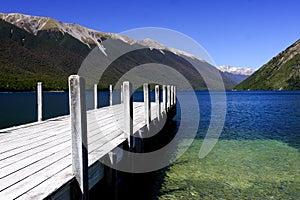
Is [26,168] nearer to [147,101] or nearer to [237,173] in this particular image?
[147,101]

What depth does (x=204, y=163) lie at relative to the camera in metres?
13.2

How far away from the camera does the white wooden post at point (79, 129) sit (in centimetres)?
461

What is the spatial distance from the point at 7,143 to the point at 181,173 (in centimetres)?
650

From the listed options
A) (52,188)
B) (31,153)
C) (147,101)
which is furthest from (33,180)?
(147,101)

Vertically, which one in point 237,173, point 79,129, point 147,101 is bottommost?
point 237,173

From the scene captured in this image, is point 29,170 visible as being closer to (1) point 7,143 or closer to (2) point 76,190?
(2) point 76,190

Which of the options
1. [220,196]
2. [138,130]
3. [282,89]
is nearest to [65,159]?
[138,130]

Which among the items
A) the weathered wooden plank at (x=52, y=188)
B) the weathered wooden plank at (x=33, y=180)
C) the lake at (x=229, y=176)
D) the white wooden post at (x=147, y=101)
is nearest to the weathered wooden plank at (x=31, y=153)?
the weathered wooden plank at (x=33, y=180)

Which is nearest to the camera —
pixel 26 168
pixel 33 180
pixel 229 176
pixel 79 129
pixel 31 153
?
pixel 33 180

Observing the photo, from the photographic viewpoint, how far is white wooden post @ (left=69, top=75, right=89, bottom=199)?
4.61 metres

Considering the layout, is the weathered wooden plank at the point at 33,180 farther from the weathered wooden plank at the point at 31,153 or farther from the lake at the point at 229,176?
the lake at the point at 229,176

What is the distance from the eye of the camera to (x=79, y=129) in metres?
4.69

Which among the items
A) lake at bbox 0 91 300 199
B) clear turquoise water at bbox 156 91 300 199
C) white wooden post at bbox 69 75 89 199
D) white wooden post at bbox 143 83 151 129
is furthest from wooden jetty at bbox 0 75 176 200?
clear turquoise water at bbox 156 91 300 199

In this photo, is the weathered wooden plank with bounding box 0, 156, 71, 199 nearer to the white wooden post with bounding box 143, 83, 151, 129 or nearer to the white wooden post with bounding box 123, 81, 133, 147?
the white wooden post with bounding box 123, 81, 133, 147
